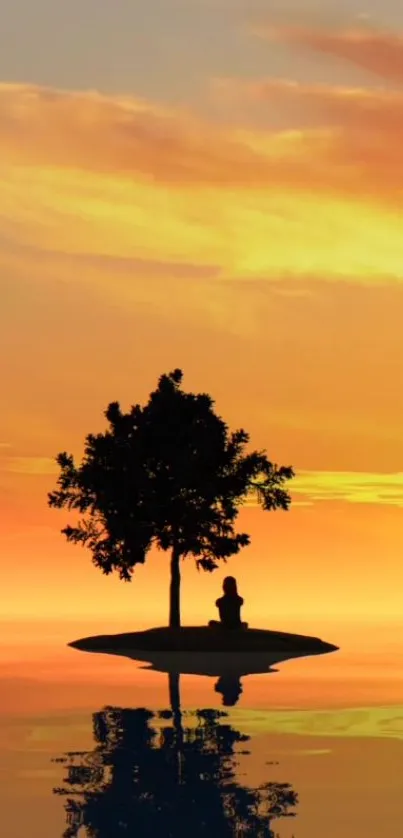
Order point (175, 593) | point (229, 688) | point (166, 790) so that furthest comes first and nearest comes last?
1. point (175, 593)
2. point (229, 688)
3. point (166, 790)

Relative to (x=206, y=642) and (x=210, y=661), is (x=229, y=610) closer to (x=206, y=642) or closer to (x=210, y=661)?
(x=206, y=642)

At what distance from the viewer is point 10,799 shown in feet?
74.6

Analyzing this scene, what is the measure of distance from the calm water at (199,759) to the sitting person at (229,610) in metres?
18.2

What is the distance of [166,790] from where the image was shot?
23531mm

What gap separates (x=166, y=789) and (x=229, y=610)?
4332 centimetres

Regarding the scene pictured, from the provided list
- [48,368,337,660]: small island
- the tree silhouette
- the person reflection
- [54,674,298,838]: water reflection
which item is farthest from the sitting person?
the tree silhouette

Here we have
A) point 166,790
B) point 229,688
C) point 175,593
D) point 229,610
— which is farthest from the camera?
point 175,593

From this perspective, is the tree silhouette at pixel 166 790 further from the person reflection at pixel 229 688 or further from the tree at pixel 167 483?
the tree at pixel 167 483

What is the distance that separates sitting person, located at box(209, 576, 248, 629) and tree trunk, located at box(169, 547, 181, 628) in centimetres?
204

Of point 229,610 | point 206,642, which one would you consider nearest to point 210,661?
point 206,642

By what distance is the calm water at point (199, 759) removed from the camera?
20.9m

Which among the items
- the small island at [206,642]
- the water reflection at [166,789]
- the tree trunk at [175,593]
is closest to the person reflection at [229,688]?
the water reflection at [166,789]

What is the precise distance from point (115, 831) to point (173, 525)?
162 feet

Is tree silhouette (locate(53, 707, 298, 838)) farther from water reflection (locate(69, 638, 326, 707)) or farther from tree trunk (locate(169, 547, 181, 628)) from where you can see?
tree trunk (locate(169, 547, 181, 628))
